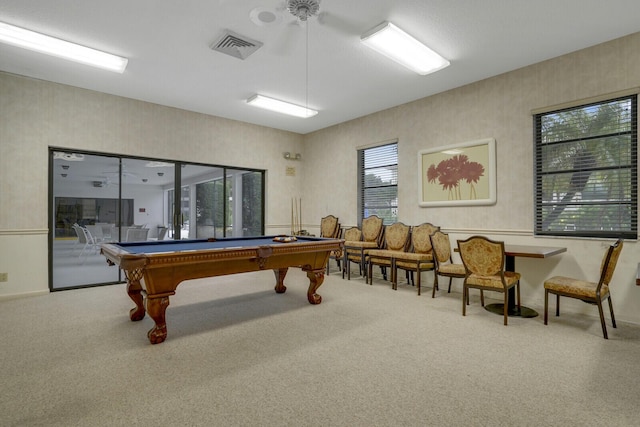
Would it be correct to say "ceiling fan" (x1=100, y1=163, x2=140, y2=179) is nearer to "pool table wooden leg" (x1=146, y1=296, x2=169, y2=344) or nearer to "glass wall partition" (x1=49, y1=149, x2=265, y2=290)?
"glass wall partition" (x1=49, y1=149, x2=265, y2=290)

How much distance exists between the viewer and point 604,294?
3125 millimetres

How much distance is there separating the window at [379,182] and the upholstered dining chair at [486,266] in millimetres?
2330

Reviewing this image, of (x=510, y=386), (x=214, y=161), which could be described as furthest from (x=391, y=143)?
(x=510, y=386)

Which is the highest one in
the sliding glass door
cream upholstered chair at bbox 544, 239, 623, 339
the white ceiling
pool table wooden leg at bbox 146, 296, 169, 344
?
the white ceiling

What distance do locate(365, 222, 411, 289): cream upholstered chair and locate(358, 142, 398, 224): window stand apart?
1.46 feet

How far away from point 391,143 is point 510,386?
14.9 feet

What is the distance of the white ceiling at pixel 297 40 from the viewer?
120 inches

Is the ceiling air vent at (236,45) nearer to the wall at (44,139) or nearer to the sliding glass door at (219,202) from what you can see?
the wall at (44,139)

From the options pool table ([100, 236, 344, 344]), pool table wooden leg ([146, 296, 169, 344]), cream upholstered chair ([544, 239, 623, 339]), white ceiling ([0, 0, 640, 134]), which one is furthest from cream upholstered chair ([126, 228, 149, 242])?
cream upholstered chair ([544, 239, 623, 339])

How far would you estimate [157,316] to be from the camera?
2879 mm

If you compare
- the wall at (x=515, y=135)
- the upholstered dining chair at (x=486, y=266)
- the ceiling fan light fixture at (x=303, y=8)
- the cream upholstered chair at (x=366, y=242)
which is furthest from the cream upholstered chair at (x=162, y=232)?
the upholstered dining chair at (x=486, y=266)

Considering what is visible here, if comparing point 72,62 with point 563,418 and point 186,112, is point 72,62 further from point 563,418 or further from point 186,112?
point 563,418

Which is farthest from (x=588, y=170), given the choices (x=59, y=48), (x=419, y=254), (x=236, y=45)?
(x=59, y=48)

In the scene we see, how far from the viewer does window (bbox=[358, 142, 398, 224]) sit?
5.96m
